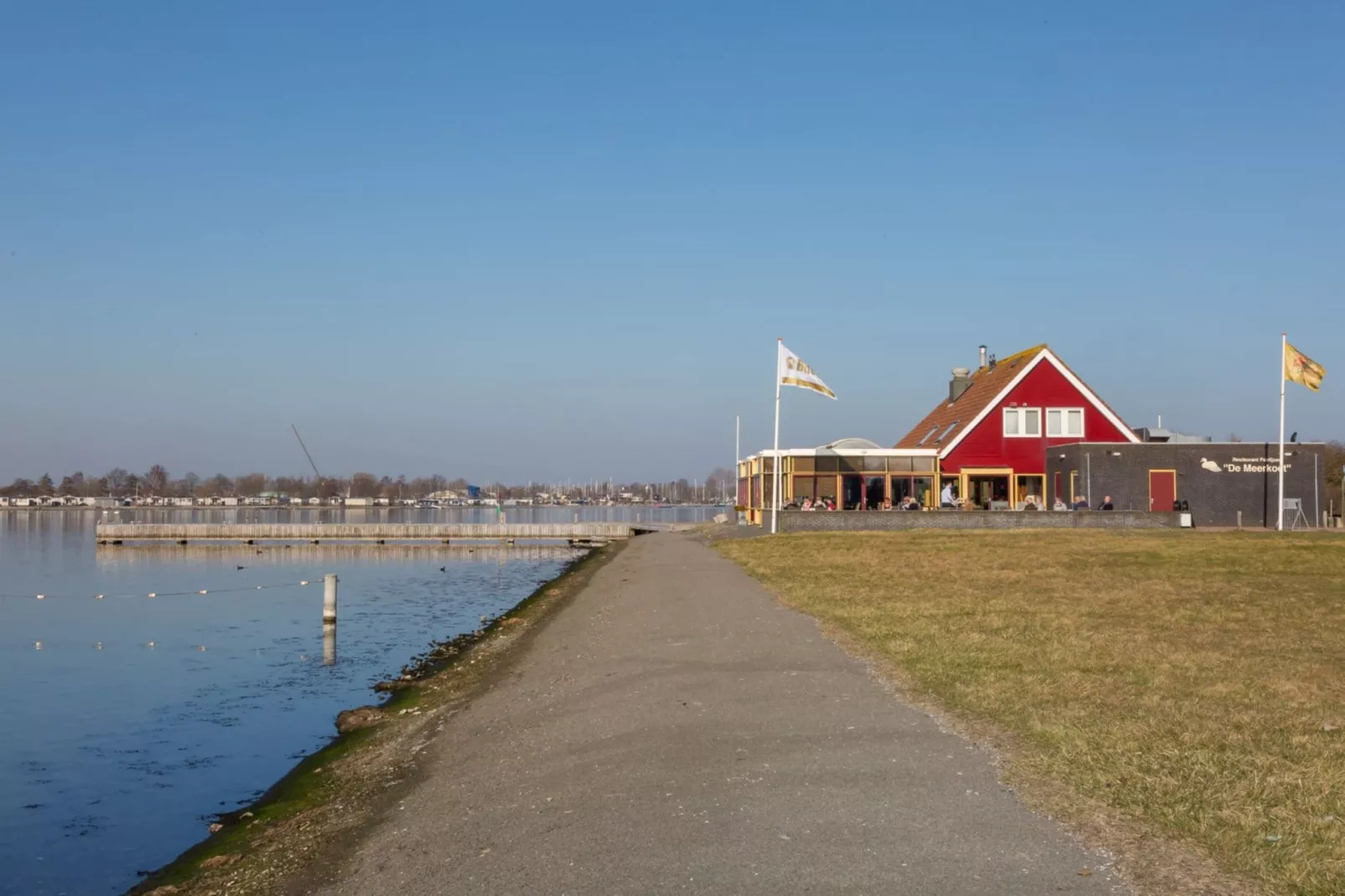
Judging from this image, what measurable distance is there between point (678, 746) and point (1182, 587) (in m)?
16.0

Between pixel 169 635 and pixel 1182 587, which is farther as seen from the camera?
pixel 169 635

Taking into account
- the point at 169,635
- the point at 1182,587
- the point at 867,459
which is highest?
the point at 867,459

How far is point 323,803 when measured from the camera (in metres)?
10.3

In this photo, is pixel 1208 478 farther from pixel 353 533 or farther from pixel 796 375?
pixel 353 533

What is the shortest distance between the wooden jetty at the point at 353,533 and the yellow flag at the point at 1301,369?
39103 mm

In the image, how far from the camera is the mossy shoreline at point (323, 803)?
8.39 metres

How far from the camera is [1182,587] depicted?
73.4 feet

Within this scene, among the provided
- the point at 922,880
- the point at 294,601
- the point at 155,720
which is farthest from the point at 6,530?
the point at 922,880

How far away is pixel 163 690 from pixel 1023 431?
134 ft

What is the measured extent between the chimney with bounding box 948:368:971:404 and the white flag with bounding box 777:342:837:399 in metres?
18.8

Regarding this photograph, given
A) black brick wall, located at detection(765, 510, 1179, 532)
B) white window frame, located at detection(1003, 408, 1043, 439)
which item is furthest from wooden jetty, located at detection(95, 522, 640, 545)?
black brick wall, located at detection(765, 510, 1179, 532)

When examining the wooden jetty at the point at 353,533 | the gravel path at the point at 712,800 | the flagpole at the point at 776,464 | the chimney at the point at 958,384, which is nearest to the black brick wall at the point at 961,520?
the flagpole at the point at 776,464

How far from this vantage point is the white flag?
4394 cm

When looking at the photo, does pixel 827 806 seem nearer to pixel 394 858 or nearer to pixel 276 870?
pixel 394 858
